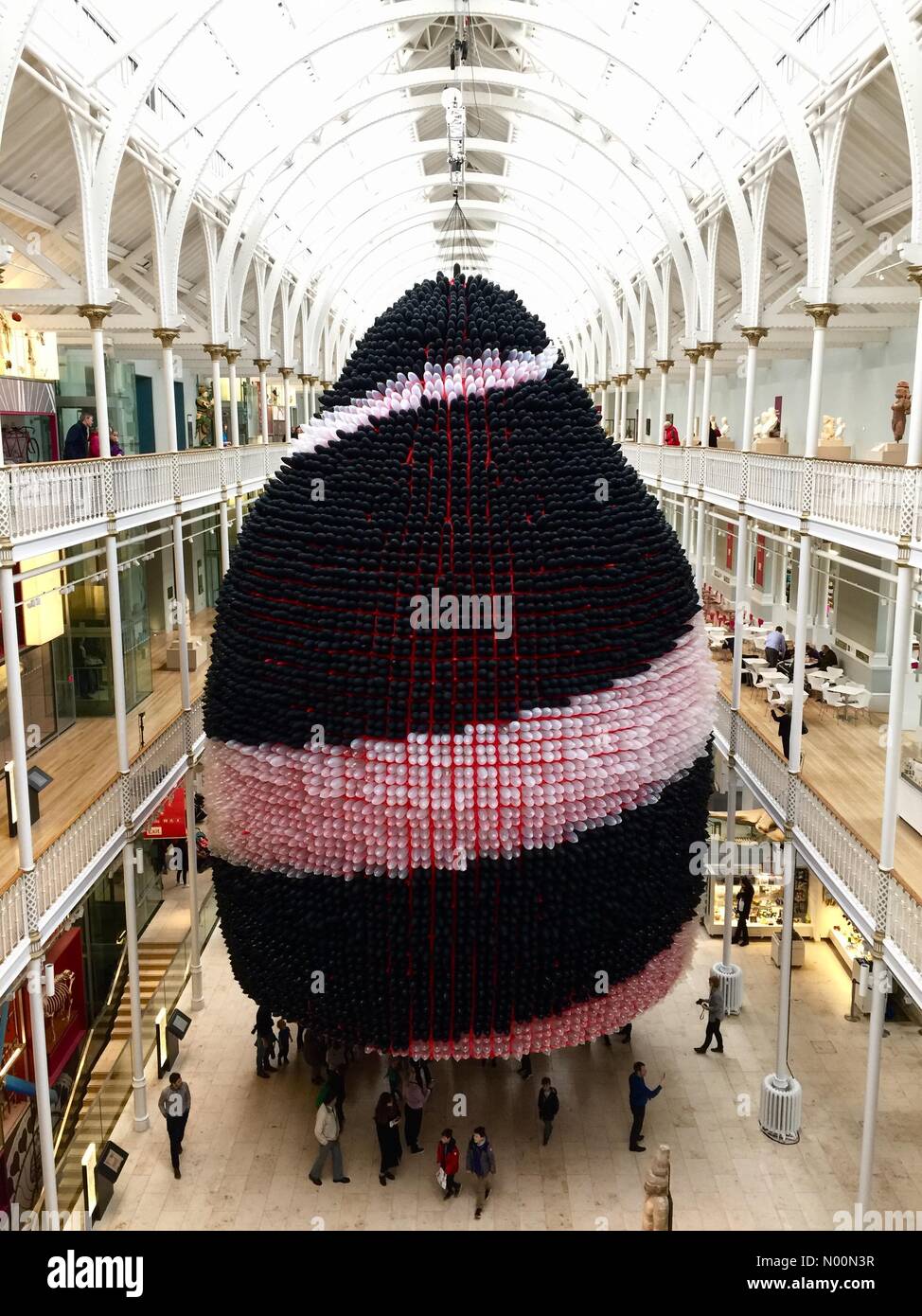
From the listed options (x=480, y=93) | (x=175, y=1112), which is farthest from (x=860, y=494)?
(x=480, y=93)

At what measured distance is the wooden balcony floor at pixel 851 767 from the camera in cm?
1348

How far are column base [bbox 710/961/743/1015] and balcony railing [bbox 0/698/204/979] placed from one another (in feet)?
29.4

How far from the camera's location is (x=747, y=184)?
19.1 m

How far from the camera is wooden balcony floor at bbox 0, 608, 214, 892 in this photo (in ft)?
43.0

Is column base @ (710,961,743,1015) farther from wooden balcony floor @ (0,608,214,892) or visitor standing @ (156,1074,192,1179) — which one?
wooden balcony floor @ (0,608,214,892)

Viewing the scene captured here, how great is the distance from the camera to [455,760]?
37.6ft

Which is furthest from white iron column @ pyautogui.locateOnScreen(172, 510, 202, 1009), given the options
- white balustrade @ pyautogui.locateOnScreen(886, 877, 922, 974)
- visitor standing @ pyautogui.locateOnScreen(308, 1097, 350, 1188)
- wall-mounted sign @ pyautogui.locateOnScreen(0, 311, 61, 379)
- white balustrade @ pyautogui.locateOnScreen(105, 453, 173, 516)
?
white balustrade @ pyautogui.locateOnScreen(886, 877, 922, 974)

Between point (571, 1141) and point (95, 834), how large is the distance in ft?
23.1

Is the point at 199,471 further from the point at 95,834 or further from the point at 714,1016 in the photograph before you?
the point at 714,1016

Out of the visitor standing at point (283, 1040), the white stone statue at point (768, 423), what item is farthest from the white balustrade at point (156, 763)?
the white stone statue at point (768, 423)

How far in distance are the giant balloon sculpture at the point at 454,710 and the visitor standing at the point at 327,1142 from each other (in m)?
1.03

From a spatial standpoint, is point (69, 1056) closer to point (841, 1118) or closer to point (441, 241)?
point (841, 1118)

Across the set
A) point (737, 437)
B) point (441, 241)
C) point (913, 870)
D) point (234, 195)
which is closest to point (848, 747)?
point (913, 870)

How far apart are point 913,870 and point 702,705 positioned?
299 centimetres
